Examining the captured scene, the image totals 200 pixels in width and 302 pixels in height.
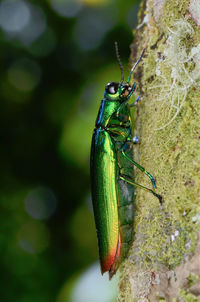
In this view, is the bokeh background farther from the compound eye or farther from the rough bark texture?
the rough bark texture

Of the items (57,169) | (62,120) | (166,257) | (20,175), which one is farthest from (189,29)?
(20,175)

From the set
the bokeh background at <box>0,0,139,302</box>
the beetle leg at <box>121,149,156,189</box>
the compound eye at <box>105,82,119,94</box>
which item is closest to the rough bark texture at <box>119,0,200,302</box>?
the beetle leg at <box>121,149,156,189</box>

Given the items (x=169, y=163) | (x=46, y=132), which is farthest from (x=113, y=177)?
(x=46, y=132)

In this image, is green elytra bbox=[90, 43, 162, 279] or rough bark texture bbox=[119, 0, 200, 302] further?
green elytra bbox=[90, 43, 162, 279]

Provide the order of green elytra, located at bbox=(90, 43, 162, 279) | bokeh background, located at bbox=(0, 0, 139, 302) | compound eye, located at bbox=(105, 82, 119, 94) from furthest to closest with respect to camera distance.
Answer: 1. bokeh background, located at bbox=(0, 0, 139, 302)
2. compound eye, located at bbox=(105, 82, 119, 94)
3. green elytra, located at bbox=(90, 43, 162, 279)

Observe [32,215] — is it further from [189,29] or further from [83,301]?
[189,29]

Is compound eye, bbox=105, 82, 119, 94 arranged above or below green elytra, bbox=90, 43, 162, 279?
above
